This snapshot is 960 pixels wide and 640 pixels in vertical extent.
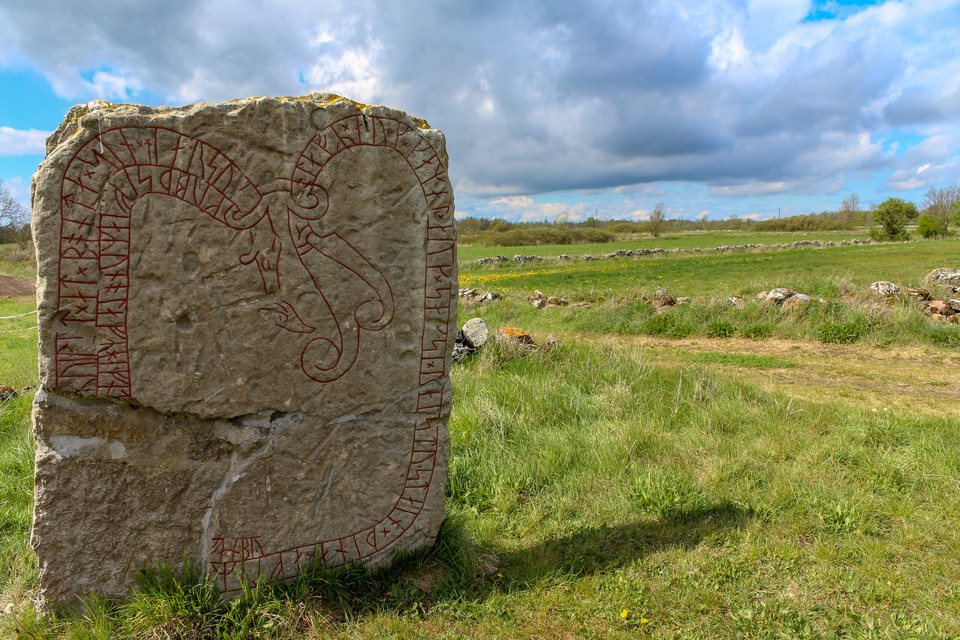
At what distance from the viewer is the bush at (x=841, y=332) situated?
8.28 m

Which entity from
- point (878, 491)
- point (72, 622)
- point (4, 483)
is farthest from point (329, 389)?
point (878, 491)

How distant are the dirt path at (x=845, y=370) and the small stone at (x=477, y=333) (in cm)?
214

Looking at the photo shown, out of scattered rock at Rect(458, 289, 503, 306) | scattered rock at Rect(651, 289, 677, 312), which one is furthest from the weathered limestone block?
scattered rock at Rect(458, 289, 503, 306)

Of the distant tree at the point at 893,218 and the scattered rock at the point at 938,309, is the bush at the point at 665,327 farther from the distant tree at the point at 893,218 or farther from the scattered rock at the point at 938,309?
the distant tree at the point at 893,218

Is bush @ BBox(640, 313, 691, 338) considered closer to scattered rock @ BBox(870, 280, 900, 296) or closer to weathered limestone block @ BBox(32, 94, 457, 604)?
scattered rock @ BBox(870, 280, 900, 296)

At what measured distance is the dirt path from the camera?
5.86 metres

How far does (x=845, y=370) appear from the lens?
704cm

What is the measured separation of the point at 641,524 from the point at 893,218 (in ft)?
173

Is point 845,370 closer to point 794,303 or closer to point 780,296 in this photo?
point 794,303

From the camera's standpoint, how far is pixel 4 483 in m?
3.64

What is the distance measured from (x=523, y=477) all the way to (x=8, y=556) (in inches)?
115

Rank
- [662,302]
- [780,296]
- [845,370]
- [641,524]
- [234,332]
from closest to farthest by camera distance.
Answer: [234,332]
[641,524]
[845,370]
[780,296]
[662,302]

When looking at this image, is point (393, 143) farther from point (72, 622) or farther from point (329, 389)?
point (72, 622)

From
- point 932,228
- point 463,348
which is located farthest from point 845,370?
point 932,228
